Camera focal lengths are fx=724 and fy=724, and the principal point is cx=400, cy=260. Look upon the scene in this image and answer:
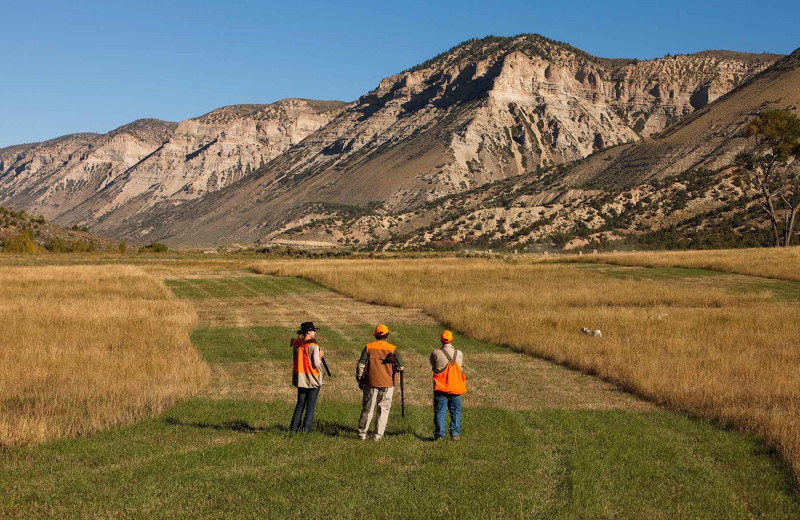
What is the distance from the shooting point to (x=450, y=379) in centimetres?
1141

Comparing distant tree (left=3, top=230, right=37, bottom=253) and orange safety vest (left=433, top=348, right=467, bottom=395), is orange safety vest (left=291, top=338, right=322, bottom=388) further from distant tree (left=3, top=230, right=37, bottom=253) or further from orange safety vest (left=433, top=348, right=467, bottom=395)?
distant tree (left=3, top=230, right=37, bottom=253)

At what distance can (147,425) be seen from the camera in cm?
1239

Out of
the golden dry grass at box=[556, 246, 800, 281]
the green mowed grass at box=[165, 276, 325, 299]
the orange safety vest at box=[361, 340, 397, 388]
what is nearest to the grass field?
the orange safety vest at box=[361, 340, 397, 388]

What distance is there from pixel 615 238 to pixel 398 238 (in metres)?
45.9

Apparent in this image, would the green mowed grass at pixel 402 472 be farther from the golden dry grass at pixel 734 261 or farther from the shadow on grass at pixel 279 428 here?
the golden dry grass at pixel 734 261

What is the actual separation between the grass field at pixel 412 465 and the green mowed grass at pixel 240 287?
2462cm

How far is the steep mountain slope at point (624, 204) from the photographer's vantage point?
3789 inches

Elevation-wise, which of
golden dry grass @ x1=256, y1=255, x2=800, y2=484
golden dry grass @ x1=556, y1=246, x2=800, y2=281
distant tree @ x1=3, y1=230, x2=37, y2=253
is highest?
distant tree @ x1=3, y1=230, x2=37, y2=253

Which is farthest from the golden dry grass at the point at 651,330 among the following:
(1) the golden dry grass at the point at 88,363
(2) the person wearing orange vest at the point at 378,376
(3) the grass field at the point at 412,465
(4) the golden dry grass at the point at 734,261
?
(1) the golden dry grass at the point at 88,363

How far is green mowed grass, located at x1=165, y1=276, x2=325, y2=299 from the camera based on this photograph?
40.4 meters

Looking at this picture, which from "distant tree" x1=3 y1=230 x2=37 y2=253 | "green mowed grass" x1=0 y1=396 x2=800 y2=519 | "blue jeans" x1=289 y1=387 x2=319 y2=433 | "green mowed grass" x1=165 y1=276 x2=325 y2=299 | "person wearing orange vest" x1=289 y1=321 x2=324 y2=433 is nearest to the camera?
"green mowed grass" x1=0 y1=396 x2=800 y2=519

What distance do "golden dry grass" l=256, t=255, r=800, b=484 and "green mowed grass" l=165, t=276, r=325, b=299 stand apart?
7.14ft

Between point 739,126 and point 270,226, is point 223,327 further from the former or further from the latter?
point 270,226

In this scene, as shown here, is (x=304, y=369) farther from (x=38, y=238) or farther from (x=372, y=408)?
(x=38, y=238)
